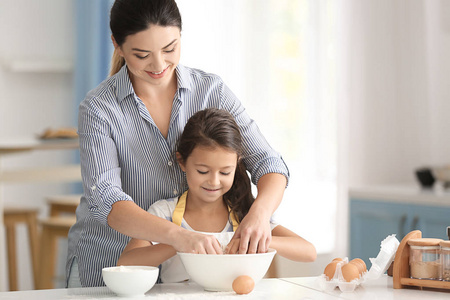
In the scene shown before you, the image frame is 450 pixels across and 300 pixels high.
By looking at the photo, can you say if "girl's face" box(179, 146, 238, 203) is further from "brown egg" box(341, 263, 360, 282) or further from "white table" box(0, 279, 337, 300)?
"brown egg" box(341, 263, 360, 282)

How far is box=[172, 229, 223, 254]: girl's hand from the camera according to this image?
153 centimetres

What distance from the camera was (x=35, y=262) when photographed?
481 cm

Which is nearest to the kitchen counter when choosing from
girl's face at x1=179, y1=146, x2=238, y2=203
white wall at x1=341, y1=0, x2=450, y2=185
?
girl's face at x1=179, y1=146, x2=238, y2=203

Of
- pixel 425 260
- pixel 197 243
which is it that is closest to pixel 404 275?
pixel 425 260

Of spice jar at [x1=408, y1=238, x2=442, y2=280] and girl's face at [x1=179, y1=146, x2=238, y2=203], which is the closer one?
spice jar at [x1=408, y1=238, x2=442, y2=280]

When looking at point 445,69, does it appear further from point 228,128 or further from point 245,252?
point 245,252

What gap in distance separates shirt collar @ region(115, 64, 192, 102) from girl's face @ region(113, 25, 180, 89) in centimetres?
7

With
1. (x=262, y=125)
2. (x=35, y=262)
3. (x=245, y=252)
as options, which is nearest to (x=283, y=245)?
(x=245, y=252)

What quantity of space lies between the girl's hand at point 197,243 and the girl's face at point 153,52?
1.48ft

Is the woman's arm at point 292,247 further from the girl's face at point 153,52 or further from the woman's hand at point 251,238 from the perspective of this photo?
the girl's face at point 153,52

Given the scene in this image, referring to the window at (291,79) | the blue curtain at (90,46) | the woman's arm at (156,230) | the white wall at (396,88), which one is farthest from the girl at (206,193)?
the blue curtain at (90,46)

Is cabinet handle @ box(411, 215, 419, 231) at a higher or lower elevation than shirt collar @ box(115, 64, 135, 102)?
lower

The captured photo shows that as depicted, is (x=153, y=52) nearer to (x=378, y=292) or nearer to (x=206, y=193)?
(x=206, y=193)

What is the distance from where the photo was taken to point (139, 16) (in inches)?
67.9
